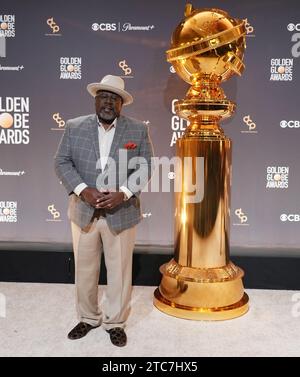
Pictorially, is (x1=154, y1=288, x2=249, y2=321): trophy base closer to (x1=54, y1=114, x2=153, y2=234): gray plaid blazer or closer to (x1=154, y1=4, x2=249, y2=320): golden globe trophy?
(x1=154, y1=4, x2=249, y2=320): golden globe trophy

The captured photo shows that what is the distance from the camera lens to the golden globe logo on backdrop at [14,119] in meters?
3.40

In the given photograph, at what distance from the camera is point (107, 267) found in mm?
2490

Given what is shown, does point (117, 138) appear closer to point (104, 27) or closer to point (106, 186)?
point (106, 186)

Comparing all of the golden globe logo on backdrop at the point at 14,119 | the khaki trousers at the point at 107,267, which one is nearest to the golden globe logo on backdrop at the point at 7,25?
the golden globe logo on backdrop at the point at 14,119

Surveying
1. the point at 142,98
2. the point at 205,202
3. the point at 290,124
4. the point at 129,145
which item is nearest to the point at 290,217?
the point at 290,124

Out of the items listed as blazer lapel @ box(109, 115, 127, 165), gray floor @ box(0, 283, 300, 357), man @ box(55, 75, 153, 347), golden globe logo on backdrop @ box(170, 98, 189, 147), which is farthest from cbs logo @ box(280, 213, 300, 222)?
blazer lapel @ box(109, 115, 127, 165)

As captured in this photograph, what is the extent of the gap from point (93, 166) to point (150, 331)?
1.05 m

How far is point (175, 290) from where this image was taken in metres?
2.87

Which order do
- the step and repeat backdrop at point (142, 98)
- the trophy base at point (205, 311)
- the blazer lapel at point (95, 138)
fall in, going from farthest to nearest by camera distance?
1. the step and repeat backdrop at point (142, 98)
2. the trophy base at point (205, 311)
3. the blazer lapel at point (95, 138)

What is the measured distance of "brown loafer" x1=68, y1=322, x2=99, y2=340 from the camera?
2.46 metres

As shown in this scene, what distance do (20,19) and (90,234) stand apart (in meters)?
1.91

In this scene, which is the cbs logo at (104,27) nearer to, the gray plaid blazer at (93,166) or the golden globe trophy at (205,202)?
the golden globe trophy at (205,202)

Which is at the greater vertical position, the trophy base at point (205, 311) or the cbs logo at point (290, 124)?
the cbs logo at point (290, 124)
